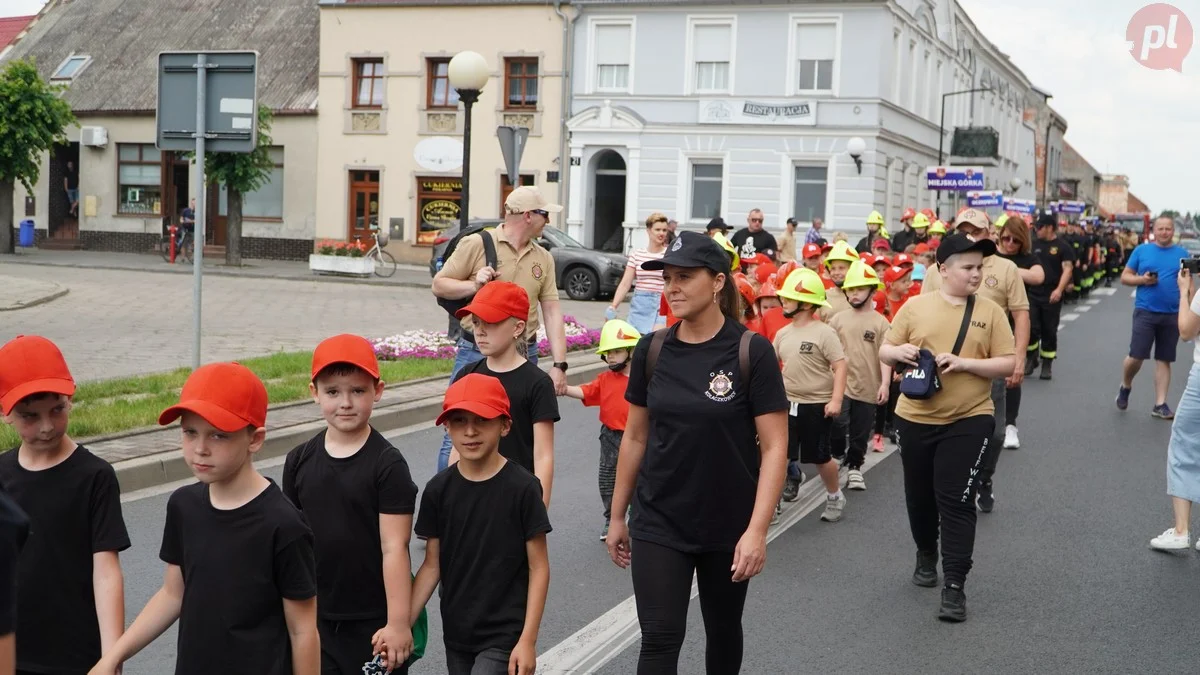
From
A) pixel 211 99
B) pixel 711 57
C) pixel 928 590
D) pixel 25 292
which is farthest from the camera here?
pixel 711 57

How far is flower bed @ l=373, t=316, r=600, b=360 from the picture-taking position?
1540 centimetres

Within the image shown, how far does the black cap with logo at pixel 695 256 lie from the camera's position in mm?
4273

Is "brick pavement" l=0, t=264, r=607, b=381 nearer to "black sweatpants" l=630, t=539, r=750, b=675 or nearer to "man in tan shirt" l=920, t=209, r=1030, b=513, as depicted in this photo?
"man in tan shirt" l=920, t=209, r=1030, b=513

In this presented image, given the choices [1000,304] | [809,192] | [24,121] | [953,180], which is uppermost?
[24,121]

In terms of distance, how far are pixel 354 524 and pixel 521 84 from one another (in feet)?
117

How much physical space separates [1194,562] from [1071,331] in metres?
17.8

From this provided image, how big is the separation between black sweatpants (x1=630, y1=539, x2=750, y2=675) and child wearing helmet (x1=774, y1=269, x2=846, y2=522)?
3.86m

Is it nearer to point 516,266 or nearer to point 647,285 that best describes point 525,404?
point 516,266

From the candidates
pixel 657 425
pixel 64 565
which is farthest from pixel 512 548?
pixel 64 565

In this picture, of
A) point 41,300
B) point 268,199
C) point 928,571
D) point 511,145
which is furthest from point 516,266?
point 268,199

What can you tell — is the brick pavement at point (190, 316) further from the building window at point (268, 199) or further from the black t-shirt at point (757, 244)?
the building window at point (268, 199)

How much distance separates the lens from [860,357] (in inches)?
360

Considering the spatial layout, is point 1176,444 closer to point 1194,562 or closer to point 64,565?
point 1194,562

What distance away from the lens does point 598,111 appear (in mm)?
37688
